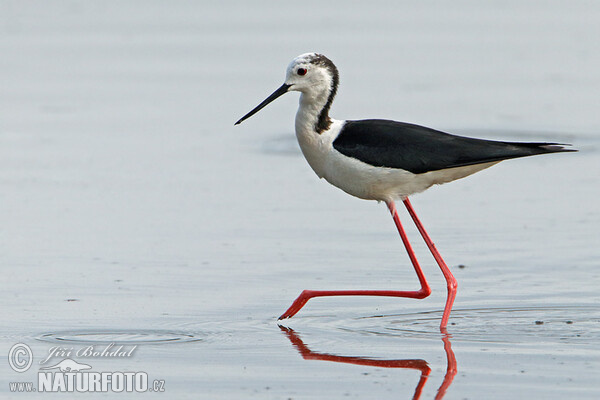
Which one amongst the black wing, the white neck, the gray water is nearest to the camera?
the gray water

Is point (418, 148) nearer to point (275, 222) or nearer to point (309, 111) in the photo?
point (309, 111)

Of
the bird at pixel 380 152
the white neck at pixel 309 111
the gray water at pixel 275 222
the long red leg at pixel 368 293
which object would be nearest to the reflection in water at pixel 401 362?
the gray water at pixel 275 222

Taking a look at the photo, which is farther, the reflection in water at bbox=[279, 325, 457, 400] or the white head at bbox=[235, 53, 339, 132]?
the white head at bbox=[235, 53, 339, 132]

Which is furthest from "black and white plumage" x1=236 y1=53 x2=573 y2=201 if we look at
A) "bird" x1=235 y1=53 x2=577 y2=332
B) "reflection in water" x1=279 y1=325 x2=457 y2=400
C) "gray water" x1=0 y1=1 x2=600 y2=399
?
"reflection in water" x1=279 y1=325 x2=457 y2=400

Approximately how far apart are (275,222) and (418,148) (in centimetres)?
209

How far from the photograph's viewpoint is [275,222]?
9203 millimetres

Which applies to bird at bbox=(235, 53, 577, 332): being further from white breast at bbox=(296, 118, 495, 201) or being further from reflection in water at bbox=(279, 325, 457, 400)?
reflection in water at bbox=(279, 325, 457, 400)

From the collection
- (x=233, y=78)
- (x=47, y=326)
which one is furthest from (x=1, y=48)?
Answer: (x=47, y=326)

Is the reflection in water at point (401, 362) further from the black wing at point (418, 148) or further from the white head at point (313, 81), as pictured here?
the white head at point (313, 81)

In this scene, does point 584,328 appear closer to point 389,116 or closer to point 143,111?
point 389,116

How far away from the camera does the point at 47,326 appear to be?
673 cm

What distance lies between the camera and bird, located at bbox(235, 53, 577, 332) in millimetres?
7254

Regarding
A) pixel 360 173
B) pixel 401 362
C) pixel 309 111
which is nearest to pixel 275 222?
pixel 309 111

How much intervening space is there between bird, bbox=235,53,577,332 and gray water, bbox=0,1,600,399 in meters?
0.58
